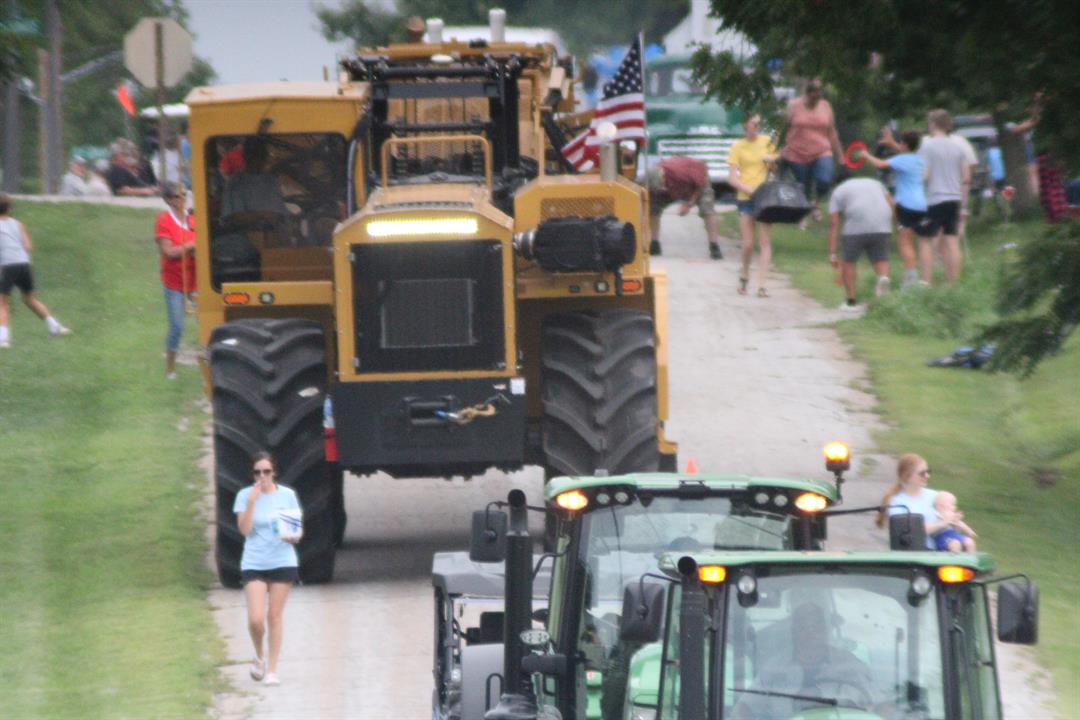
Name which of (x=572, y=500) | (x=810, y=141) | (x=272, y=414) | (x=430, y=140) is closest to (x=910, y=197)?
(x=810, y=141)

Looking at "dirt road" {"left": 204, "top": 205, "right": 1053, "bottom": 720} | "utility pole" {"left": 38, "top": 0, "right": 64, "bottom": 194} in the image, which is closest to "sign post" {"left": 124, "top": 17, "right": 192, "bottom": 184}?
"dirt road" {"left": 204, "top": 205, "right": 1053, "bottom": 720}

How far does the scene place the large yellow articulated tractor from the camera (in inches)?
524

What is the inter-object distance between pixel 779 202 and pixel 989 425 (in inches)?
162

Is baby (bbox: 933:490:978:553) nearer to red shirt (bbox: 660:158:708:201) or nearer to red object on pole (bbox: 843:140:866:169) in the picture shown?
red object on pole (bbox: 843:140:866:169)

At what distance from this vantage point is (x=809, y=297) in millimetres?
25062

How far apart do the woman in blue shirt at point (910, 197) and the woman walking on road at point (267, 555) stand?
1250 centimetres

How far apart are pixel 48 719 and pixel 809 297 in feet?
49.9

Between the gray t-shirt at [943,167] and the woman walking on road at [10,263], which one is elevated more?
the gray t-shirt at [943,167]

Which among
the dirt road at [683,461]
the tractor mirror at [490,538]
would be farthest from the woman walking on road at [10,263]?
the tractor mirror at [490,538]

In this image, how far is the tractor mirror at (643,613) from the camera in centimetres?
663

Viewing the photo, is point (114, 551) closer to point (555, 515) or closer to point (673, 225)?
point (555, 515)

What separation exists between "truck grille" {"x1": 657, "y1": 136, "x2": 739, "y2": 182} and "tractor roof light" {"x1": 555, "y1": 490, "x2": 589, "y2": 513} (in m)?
23.0

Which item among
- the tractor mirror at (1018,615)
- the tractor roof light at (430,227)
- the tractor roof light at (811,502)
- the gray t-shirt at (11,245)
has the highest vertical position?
the gray t-shirt at (11,245)

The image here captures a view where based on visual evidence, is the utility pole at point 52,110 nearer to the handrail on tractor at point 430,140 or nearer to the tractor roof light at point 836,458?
the handrail on tractor at point 430,140
